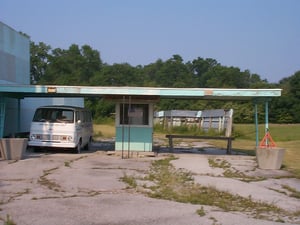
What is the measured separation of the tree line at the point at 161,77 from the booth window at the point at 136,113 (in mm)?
44076

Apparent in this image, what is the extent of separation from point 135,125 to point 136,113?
568 mm

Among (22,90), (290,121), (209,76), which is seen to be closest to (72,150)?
(22,90)

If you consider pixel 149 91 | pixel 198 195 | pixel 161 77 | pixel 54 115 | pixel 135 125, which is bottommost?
pixel 198 195

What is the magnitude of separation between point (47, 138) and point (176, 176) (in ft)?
24.2

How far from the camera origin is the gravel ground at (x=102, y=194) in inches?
284

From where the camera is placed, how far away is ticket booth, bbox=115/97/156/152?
1867 cm

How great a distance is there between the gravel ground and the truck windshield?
2.65 m

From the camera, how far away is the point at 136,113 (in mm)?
18578

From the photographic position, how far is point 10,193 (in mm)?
9148

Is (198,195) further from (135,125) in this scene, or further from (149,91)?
(135,125)

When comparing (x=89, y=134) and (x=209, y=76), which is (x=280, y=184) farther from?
(x=209, y=76)

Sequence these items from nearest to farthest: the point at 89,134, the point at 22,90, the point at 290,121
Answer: the point at 22,90
the point at 89,134
the point at 290,121

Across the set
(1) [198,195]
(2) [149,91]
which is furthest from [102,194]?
(2) [149,91]

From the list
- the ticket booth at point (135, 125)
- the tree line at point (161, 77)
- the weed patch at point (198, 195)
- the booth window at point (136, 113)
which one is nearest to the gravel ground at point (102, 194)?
the weed patch at point (198, 195)
